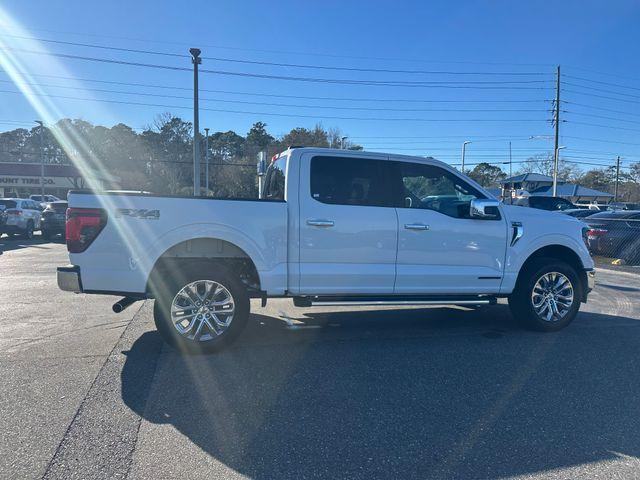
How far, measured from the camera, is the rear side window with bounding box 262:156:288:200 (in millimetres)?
5776

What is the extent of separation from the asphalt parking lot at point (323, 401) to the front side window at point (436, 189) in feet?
5.29

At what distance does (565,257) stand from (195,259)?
15.7ft

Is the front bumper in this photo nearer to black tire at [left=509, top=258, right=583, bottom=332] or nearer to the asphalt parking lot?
the asphalt parking lot

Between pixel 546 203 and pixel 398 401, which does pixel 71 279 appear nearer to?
pixel 398 401

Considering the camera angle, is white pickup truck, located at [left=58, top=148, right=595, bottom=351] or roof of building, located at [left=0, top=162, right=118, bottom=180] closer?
white pickup truck, located at [left=58, top=148, right=595, bottom=351]

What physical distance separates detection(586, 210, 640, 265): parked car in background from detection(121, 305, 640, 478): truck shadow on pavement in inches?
360

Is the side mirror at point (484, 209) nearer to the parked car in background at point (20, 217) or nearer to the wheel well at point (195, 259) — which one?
the wheel well at point (195, 259)

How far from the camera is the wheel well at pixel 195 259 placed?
4965 mm

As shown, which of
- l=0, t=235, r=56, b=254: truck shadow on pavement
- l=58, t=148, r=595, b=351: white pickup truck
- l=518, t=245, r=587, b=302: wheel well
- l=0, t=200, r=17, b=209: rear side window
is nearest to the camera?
l=58, t=148, r=595, b=351: white pickup truck


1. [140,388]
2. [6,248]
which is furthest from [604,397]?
[6,248]

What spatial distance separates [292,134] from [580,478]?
162ft

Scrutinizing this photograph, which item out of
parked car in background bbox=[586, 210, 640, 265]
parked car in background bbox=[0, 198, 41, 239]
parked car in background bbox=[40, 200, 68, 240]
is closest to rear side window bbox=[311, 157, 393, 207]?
parked car in background bbox=[586, 210, 640, 265]

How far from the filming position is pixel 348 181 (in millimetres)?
5535

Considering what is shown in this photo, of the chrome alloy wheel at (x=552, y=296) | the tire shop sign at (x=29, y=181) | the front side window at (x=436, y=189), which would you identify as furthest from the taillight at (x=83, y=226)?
the tire shop sign at (x=29, y=181)
